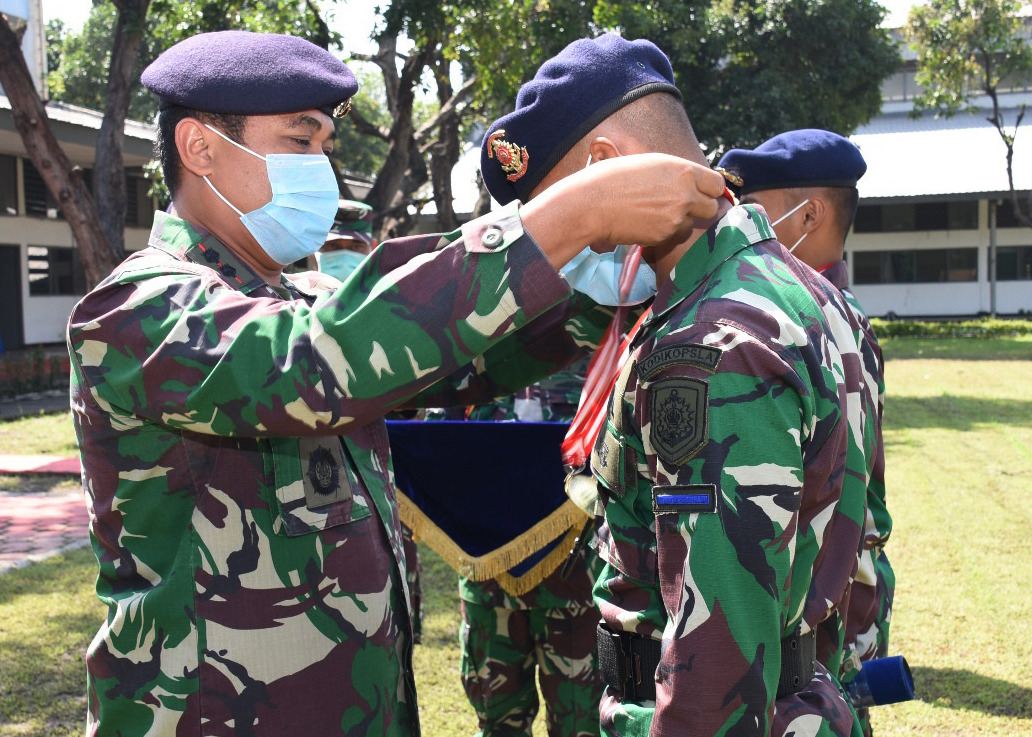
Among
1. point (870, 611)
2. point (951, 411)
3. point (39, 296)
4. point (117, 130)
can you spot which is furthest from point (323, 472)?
point (39, 296)

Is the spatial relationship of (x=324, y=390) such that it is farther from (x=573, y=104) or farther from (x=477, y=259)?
(x=573, y=104)

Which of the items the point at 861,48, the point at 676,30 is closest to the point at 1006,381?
the point at 861,48

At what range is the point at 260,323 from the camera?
1349 millimetres

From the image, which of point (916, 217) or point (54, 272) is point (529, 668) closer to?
point (54, 272)

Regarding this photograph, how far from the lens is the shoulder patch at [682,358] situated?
146 cm

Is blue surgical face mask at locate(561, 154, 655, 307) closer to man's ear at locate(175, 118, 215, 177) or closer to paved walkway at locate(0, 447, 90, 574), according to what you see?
man's ear at locate(175, 118, 215, 177)

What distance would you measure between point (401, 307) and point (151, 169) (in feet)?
37.8

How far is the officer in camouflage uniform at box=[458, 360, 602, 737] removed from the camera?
334 centimetres

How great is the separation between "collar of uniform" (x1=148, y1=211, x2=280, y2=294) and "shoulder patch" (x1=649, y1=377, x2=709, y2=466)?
90cm

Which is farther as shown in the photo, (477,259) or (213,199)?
(213,199)

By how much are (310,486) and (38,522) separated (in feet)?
23.2

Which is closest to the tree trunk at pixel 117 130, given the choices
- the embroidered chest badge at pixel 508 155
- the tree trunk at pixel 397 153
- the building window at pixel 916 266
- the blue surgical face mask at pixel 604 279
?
the tree trunk at pixel 397 153

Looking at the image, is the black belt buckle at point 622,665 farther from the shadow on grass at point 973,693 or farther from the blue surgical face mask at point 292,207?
the shadow on grass at point 973,693

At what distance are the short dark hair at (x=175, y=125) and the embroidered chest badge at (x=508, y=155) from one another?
0.50 metres
